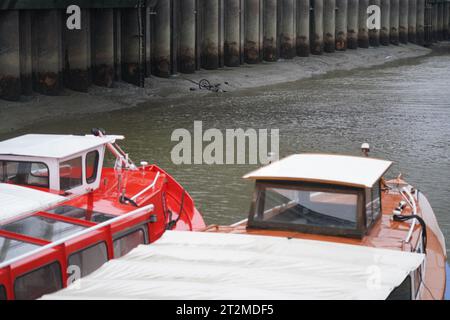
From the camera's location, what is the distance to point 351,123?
86.5ft

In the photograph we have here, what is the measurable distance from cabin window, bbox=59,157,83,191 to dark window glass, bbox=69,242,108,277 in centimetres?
236

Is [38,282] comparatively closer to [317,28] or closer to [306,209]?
[306,209]

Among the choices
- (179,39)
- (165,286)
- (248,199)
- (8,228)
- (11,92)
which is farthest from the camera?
(179,39)

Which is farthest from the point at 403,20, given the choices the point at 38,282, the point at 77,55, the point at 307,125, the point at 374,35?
the point at 38,282

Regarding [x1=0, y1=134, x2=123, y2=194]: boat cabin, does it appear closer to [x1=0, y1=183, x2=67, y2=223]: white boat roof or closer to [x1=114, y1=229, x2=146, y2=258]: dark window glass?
[x1=0, y1=183, x2=67, y2=223]: white boat roof

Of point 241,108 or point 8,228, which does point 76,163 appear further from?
point 241,108

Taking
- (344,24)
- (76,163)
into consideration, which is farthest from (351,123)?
(344,24)

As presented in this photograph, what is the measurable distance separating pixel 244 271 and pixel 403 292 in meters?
1.41

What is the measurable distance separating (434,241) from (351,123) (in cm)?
1579

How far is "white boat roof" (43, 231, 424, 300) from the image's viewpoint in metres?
7.05

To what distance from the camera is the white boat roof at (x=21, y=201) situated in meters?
9.23

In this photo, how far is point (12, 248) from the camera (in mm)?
8648

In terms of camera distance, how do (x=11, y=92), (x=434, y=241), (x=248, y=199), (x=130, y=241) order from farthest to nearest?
(x=11, y=92) < (x=248, y=199) < (x=434, y=241) < (x=130, y=241)


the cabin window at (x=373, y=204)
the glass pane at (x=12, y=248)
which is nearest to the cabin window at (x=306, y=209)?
the cabin window at (x=373, y=204)
